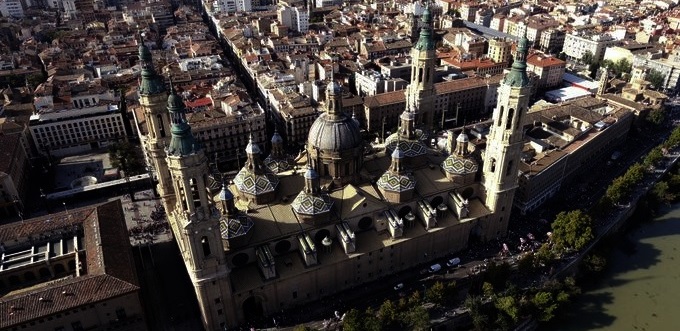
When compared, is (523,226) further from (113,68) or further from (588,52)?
(113,68)

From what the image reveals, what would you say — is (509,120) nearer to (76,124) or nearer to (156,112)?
(156,112)

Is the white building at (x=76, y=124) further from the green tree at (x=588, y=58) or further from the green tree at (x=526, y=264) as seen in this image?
the green tree at (x=588, y=58)

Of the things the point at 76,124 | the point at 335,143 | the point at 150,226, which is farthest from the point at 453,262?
the point at 76,124

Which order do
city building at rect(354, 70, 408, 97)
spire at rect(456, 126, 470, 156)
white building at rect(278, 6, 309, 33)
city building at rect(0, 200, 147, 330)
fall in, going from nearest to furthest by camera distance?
city building at rect(0, 200, 147, 330) → spire at rect(456, 126, 470, 156) → city building at rect(354, 70, 408, 97) → white building at rect(278, 6, 309, 33)

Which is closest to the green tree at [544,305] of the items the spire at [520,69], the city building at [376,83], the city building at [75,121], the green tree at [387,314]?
the green tree at [387,314]

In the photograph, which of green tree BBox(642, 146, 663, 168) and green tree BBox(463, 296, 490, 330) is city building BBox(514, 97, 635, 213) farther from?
green tree BBox(463, 296, 490, 330)

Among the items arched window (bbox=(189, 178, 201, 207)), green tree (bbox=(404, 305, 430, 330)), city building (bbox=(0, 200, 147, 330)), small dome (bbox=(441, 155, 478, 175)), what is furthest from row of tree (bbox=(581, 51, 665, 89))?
city building (bbox=(0, 200, 147, 330))
